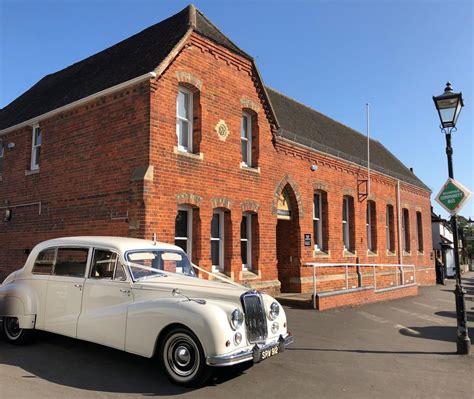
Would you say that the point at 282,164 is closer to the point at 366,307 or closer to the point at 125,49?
the point at 366,307

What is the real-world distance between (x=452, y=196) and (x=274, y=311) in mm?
4628

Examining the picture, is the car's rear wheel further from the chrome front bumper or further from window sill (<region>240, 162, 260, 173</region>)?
window sill (<region>240, 162, 260, 173</region>)

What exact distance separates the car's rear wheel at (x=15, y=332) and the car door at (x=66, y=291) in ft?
1.68

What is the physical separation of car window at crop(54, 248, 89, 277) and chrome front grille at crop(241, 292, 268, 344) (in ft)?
8.62

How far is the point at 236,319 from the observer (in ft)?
18.4

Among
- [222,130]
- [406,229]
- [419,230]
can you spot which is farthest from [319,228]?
[419,230]

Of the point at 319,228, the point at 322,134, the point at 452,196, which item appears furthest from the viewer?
the point at 322,134

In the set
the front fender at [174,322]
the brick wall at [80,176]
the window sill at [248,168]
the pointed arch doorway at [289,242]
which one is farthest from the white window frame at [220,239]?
the front fender at [174,322]

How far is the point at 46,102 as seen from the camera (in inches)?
559

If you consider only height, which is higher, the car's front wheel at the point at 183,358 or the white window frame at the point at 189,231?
the white window frame at the point at 189,231

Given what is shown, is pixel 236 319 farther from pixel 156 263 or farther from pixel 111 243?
pixel 111 243

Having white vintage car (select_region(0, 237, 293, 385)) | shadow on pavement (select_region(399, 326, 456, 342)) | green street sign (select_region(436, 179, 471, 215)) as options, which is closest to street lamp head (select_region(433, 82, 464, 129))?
green street sign (select_region(436, 179, 471, 215))

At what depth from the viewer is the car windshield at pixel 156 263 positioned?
6.54 metres

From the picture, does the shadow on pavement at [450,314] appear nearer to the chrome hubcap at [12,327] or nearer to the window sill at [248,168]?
the window sill at [248,168]
